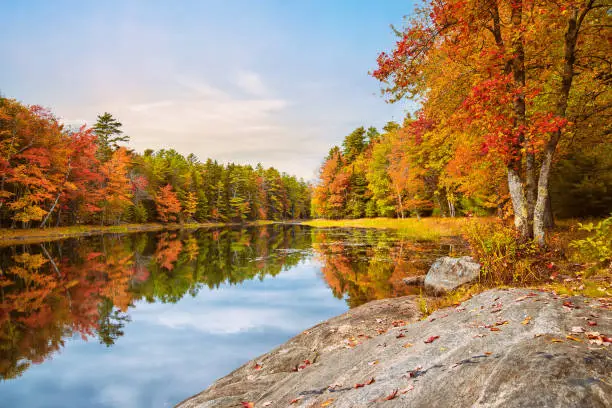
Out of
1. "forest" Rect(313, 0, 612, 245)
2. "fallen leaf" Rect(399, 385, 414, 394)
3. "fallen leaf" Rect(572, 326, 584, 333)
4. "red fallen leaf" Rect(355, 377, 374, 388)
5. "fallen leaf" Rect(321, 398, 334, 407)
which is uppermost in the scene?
"forest" Rect(313, 0, 612, 245)

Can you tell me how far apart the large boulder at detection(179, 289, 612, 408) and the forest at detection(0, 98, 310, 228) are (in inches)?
1335

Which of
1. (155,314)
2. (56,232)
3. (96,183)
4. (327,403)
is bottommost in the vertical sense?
(155,314)

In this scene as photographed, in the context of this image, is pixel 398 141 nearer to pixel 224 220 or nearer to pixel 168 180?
A: pixel 168 180

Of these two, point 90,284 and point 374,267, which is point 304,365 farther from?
point 90,284

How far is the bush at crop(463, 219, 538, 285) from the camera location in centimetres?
760

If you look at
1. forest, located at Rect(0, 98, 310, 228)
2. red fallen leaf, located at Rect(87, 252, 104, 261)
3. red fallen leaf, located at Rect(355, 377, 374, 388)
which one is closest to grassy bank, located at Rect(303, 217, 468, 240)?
red fallen leaf, located at Rect(355, 377, 374, 388)

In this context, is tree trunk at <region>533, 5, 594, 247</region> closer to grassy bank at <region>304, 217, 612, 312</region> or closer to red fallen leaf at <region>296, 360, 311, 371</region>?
grassy bank at <region>304, 217, 612, 312</region>

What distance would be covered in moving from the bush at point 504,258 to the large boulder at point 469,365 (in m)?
1.95

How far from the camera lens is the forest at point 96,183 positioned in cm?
3000

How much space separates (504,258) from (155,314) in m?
10.2

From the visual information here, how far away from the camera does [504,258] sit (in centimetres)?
809

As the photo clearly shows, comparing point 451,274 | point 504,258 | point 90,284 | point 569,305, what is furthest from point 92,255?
point 569,305

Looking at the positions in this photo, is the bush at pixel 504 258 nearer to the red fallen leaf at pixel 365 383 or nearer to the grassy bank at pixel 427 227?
the red fallen leaf at pixel 365 383

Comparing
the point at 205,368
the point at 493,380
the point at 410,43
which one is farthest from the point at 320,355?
the point at 410,43
